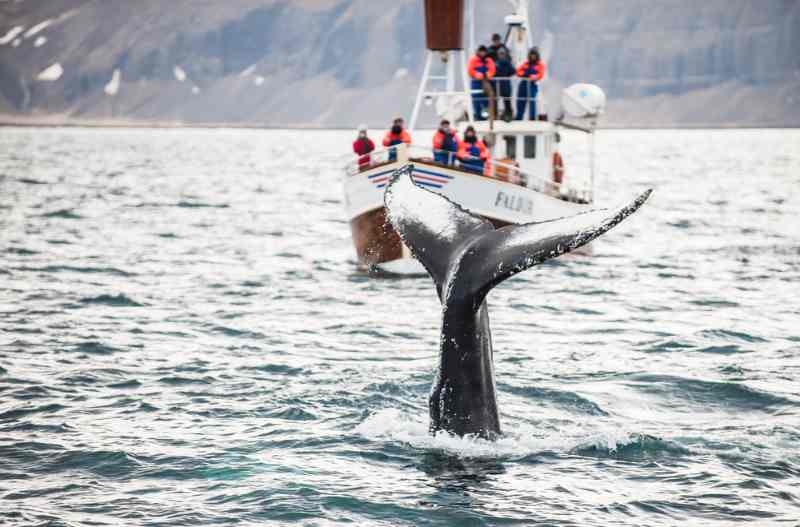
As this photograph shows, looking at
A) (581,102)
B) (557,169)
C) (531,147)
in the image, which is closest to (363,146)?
(531,147)

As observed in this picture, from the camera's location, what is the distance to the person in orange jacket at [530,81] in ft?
88.0

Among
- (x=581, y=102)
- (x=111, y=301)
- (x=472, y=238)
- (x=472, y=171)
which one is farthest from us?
(x=581, y=102)

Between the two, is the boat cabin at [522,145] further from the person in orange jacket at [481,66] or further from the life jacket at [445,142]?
the life jacket at [445,142]

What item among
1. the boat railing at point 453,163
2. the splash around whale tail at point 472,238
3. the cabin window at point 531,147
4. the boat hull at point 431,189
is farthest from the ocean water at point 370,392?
the cabin window at point 531,147

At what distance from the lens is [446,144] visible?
77.7 feet

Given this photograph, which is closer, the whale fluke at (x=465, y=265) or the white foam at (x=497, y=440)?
the whale fluke at (x=465, y=265)

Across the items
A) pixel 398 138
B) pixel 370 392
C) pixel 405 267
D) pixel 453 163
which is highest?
pixel 398 138

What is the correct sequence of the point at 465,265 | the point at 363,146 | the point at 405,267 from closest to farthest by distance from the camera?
the point at 465,265, the point at 405,267, the point at 363,146

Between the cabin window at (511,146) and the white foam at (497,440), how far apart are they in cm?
1664

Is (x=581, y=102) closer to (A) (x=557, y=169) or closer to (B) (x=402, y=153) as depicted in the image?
(A) (x=557, y=169)

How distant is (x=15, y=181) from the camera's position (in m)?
59.8

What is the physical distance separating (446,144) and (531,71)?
429 centimetres

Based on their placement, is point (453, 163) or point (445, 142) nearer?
point (445, 142)

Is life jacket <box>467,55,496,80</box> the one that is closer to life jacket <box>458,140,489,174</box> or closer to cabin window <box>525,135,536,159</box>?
cabin window <box>525,135,536,159</box>
